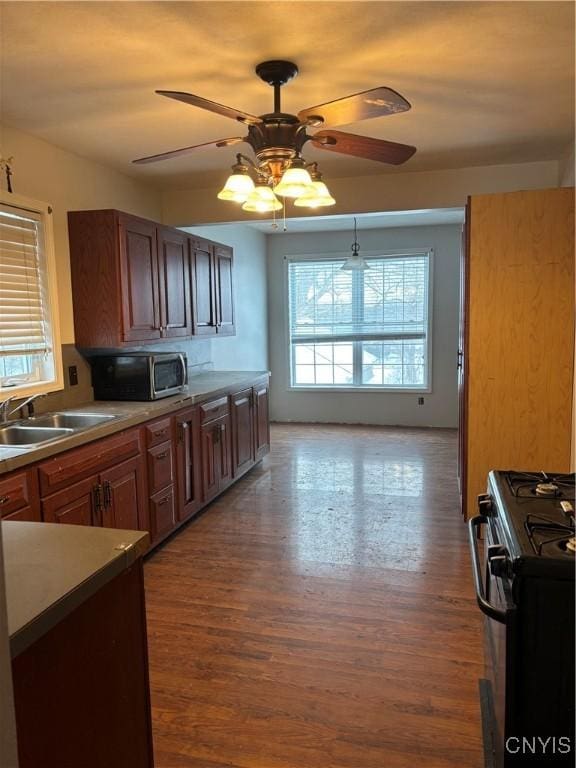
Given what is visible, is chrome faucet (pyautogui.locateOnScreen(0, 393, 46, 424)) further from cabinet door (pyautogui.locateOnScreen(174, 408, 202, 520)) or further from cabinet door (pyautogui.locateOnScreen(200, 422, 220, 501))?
cabinet door (pyautogui.locateOnScreen(200, 422, 220, 501))

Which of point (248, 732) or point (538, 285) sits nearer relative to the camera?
point (248, 732)

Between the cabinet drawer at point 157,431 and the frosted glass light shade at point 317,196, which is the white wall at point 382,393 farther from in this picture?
the frosted glass light shade at point 317,196

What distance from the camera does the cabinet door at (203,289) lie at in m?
4.38

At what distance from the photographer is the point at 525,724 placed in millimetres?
1307

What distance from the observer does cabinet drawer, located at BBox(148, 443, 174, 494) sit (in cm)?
324

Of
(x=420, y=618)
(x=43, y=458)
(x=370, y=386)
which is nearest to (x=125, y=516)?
(x=43, y=458)

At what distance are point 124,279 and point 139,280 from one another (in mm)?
163

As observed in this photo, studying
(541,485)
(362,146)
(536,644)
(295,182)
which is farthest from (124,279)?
(536,644)

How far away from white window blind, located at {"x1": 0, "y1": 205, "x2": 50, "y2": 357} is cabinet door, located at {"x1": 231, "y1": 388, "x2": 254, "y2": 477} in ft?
5.49

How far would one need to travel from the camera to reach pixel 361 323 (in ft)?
23.2

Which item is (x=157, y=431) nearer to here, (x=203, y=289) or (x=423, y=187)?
(x=203, y=289)

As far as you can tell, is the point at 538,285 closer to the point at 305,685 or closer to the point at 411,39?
the point at 411,39

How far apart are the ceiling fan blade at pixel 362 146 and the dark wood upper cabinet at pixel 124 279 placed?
61.2 inches

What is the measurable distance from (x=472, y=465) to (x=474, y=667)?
163cm
